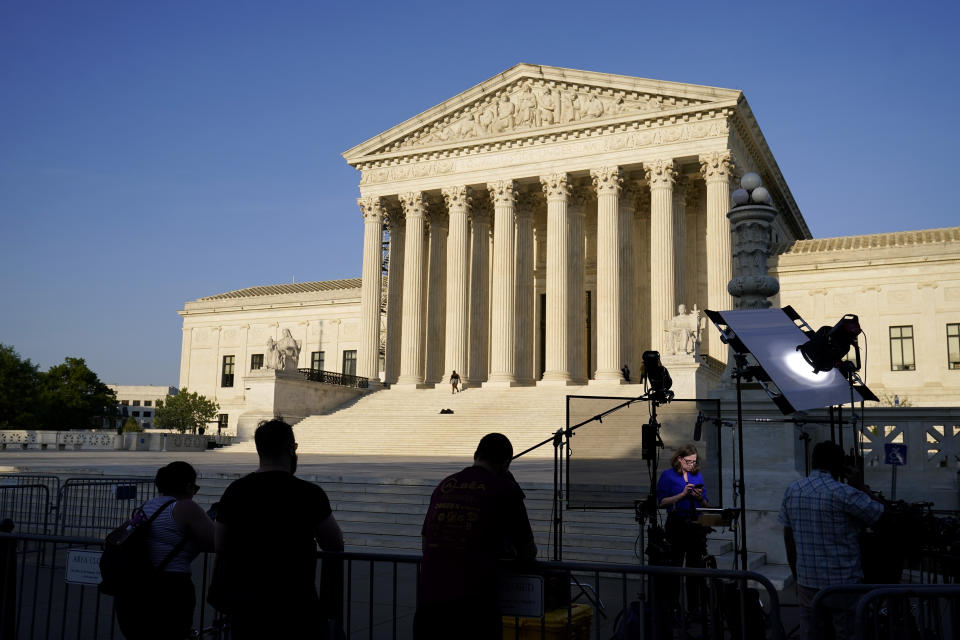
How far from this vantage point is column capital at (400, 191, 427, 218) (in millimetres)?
45812

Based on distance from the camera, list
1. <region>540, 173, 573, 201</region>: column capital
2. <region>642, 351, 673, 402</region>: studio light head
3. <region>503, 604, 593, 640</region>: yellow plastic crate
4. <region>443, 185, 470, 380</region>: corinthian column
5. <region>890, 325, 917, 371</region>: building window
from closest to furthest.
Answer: <region>503, 604, 593, 640</region>: yellow plastic crate, <region>642, 351, 673, 402</region>: studio light head, <region>540, 173, 573, 201</region>: column capital, <region>890, 325, 917, 371</region>: building window, <region>443, 185, 470, 380</region>: corinthian column

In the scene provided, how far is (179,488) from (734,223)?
9540mm

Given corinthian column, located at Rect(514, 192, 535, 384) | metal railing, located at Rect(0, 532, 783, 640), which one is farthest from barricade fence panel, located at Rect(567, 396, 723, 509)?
corinthian column, located at Rect(514, 192, 535, 384)

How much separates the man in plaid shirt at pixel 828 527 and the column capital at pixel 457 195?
39.1m

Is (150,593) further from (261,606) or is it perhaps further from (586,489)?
(586,489)

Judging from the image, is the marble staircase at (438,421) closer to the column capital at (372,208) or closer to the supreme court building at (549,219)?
the supreme court building at (549,219)

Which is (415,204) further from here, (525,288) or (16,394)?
(16,394)

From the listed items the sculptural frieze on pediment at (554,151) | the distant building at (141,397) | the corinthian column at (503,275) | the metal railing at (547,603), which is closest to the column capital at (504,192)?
the corinthian column at (503,275)

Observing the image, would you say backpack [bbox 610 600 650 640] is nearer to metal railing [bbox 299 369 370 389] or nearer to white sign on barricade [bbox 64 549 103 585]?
white sign on barricade [bbox 64 549 103 585]

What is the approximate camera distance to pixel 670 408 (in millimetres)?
11805

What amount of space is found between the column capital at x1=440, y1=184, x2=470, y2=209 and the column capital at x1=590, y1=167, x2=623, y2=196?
7.20m

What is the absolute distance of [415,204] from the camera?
45875 millimetres

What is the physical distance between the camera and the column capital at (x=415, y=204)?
45.8 metres

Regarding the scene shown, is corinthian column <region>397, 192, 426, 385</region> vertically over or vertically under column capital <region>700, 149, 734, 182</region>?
under
